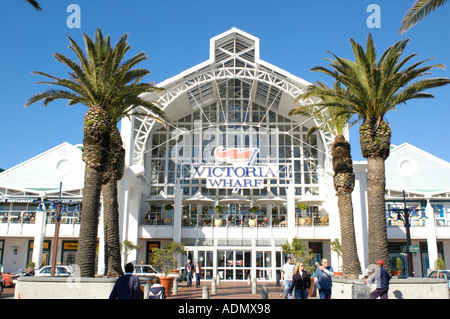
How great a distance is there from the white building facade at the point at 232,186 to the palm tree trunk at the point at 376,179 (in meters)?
13.8

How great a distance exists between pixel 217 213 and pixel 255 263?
6.09 m

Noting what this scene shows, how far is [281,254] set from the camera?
3253 cm

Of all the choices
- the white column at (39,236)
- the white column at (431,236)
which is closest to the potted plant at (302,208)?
the white column at (431,236)

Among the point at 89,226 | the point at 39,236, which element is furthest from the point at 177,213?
the point at 89,226

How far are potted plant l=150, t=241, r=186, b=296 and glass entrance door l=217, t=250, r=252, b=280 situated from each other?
364 cm

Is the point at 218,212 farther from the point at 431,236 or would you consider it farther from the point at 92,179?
the point at 92,179

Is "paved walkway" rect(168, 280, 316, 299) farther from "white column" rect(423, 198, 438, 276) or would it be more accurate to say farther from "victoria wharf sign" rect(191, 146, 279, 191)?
"white column" rect(423, 198, 438, 276)

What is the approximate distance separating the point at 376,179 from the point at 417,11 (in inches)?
279

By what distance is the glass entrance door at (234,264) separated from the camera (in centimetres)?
3259

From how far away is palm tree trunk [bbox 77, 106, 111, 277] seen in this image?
49.3ft

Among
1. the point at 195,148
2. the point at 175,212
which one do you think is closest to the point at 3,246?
the point at 175,212

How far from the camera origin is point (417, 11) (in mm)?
11070

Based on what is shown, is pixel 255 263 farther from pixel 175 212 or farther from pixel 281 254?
pixel 175 212

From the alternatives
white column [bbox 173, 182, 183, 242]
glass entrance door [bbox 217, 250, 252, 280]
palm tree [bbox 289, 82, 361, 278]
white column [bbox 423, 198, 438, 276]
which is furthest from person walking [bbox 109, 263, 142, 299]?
white column [bbox 423, 198, 438, 276]
